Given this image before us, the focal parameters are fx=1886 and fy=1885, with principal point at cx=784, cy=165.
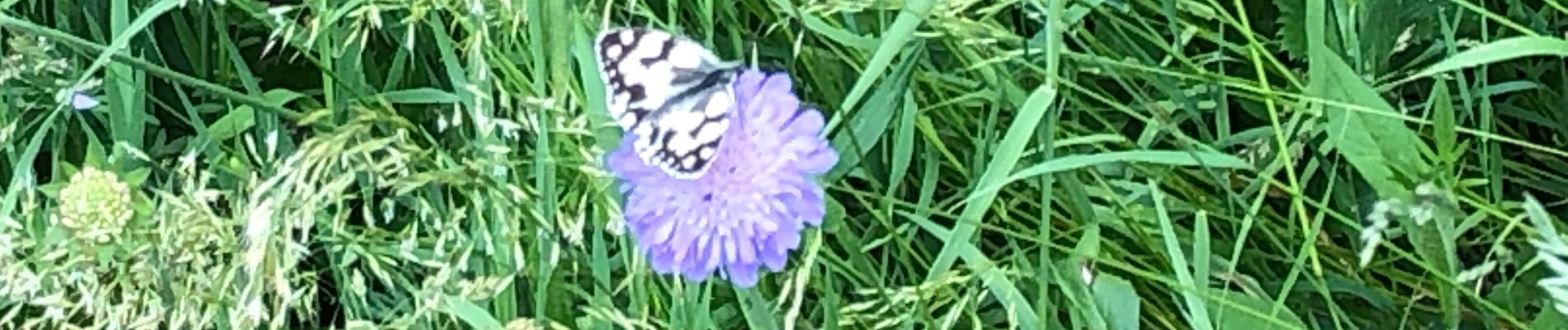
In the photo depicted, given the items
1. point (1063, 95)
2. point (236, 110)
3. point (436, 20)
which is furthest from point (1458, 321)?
point (236, 110)

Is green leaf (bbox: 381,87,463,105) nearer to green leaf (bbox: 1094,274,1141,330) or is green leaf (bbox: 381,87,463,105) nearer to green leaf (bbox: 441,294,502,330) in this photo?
green leaf (bbox: 441,294,502,330)

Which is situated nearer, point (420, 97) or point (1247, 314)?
point (1247, 314)

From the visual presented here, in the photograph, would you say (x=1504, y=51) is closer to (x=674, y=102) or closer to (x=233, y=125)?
(x=674, y=102)

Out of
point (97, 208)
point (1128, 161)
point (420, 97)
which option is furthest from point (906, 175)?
point (97, 208)

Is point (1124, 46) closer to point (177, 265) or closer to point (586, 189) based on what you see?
point (586, 189)

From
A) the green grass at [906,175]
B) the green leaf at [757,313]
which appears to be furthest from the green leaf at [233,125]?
the green leaf at [757,313]

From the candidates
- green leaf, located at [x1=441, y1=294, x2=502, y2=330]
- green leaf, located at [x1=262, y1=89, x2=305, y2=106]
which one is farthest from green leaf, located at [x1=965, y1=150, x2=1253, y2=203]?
green leaf, located at [x1=262, y1=89, x2=305, y2=106]
